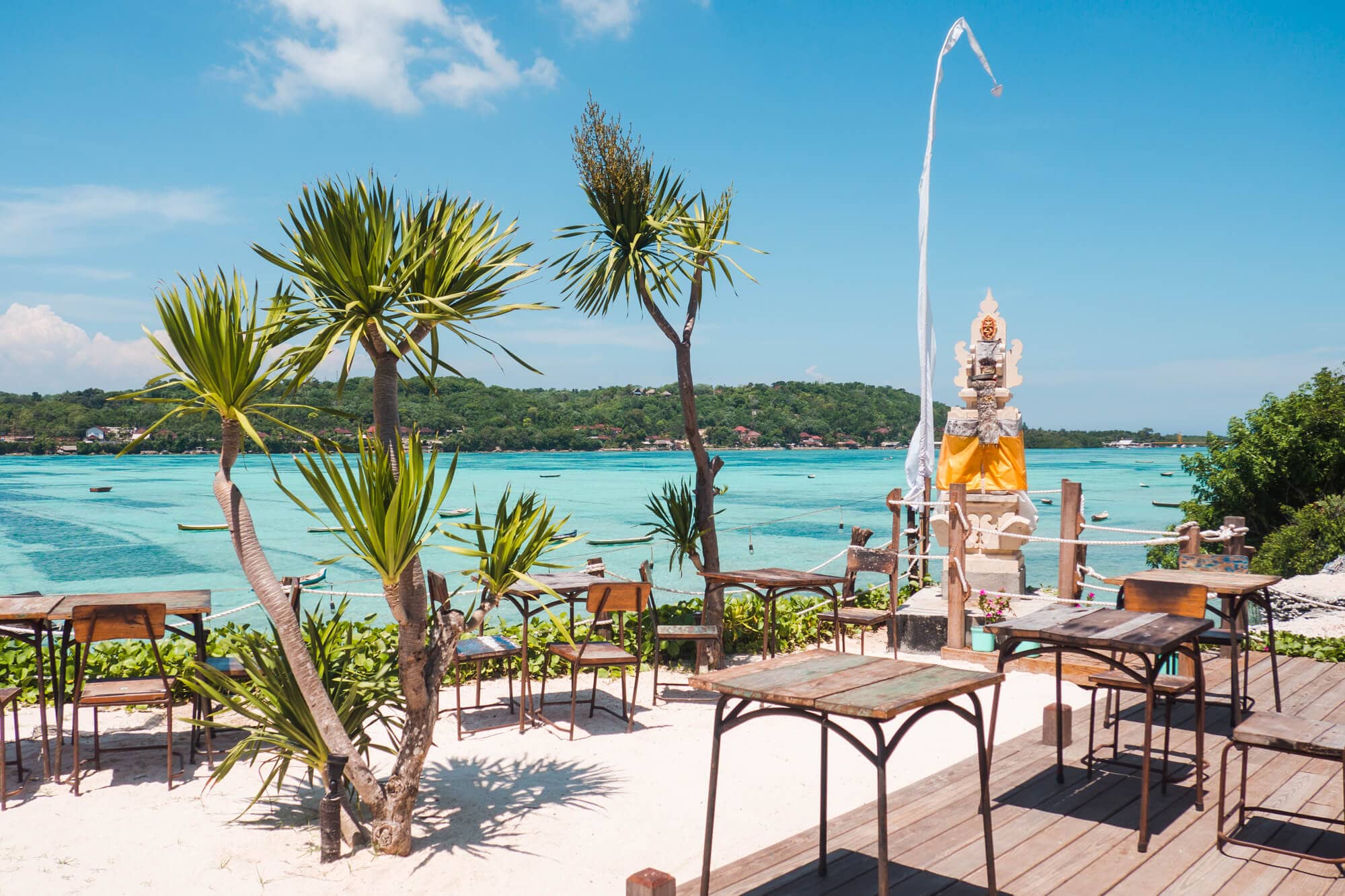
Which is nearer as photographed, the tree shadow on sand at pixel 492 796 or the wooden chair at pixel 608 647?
the tree shadow on sand at pixel 492 796

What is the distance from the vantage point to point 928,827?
370cm

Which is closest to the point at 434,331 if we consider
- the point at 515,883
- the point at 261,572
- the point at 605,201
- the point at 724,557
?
the point at 261,572

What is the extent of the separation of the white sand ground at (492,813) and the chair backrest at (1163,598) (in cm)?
153

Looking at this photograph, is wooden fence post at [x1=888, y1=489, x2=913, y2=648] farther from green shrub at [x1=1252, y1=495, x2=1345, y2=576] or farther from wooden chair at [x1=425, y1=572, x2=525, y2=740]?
green shrub at [x1=1252, y1=495, x2=1345, y2=576]

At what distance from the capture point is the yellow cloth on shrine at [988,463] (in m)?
9.68

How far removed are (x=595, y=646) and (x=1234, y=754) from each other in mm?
3800

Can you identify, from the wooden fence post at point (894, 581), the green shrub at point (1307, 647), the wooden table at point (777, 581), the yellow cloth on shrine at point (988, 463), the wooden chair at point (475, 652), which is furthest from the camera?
the yellow cloth on shrine at point (988, 463)

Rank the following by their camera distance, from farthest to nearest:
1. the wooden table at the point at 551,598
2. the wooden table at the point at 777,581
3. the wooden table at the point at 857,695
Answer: the wooden table at the point at 777,581 → the wooden table at the point at 551,598 → the wooden table at the point at 857,695

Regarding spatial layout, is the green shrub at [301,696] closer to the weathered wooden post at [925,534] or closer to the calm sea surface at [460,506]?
the calm sea surface at [460,506]

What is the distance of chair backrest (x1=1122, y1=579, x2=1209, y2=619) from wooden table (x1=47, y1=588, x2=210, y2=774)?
4950 millimetres

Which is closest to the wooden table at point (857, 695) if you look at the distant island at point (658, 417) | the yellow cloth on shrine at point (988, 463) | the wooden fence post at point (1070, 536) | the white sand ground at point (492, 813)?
the white sand ground at point (492, 813)

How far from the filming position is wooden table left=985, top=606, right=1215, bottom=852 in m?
3.51

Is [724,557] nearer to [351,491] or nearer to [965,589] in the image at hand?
[965,589]

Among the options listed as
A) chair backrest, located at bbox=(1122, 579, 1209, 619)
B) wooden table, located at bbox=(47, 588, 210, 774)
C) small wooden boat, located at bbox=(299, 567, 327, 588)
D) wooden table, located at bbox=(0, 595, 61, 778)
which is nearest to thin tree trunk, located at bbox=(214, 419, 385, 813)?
Result: wooden table, located at bbox=(47, 588, 210, 774)
